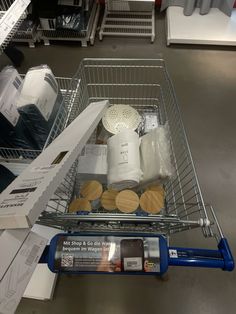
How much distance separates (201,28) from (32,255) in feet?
8.93

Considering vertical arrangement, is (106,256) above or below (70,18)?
below

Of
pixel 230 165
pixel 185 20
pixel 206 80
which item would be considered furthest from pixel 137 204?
pixel 185 20

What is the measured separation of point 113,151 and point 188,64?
5.81ft

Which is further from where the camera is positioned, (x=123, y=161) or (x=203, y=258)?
(x=123, y=161)

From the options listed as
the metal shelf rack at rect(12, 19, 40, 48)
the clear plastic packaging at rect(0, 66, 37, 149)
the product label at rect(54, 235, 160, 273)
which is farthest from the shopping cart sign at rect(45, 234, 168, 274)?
the metal shelf rack at rect(12, 19, 40, 48)

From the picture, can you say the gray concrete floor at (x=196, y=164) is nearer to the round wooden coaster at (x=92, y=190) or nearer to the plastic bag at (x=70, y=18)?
the plastic bag at (x=70, y=18)

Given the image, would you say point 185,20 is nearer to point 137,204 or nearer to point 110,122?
point 110,122

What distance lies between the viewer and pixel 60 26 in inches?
91.3

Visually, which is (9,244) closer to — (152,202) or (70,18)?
(152,202)

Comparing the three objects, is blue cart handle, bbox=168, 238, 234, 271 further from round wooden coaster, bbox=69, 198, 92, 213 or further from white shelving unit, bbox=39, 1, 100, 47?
white shelving unit, bbox=39, 1, 100, 47

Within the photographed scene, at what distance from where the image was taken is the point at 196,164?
171 cm

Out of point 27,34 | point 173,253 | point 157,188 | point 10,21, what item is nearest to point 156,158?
point 157,188

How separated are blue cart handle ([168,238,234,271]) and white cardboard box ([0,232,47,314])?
0.34 m

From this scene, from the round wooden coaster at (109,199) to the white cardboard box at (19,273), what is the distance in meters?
0.36
